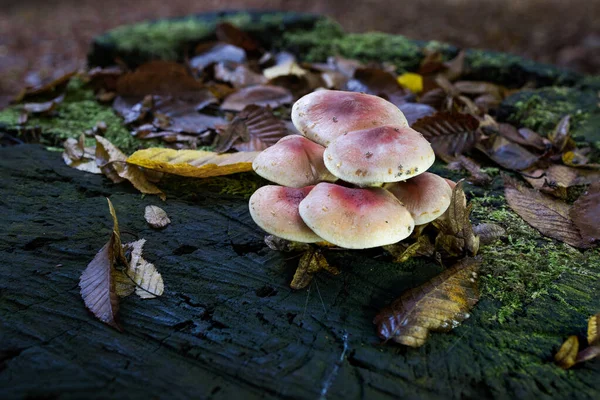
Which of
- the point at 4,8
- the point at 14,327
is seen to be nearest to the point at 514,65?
the point at 14,327

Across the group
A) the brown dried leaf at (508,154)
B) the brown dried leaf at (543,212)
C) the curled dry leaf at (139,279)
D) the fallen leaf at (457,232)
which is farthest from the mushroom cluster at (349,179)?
the brown dried leaf at (508,154)

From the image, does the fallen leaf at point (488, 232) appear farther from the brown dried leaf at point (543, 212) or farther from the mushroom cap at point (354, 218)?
the mushroom cap at point (354, 218)

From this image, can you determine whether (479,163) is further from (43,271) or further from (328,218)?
(43,271)

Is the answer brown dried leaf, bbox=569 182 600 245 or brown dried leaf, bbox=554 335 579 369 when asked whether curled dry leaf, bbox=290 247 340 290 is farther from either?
brown dried leaf, bbox=569 182 600 245

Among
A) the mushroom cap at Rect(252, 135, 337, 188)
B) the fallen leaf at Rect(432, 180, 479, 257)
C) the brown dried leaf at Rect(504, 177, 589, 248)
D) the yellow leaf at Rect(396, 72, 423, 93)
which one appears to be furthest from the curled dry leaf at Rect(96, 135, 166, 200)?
the yellow leaf at Rect(396, 72, 423, 93)

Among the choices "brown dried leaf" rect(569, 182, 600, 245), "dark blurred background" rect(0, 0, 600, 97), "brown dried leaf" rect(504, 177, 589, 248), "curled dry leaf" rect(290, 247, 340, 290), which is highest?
"curled dry leaf" rect(290, 247, 340, 290)

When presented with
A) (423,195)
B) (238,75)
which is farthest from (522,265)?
(238,75)

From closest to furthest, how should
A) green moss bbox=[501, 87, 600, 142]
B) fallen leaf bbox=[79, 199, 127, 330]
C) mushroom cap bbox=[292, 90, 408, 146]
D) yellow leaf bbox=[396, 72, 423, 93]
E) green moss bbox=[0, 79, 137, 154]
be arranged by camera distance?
1. fallen leaf bbox=[79, 199, 127, 330]
2. mushroom cap bbox=[292, 90, 408, 146]
3. green moss bbox=[0, 79, 137, 154]
4. green moss bbox=[501, 87, 600, 142]
5. yellow leaf bbox=[396, 72, 423, 93]
